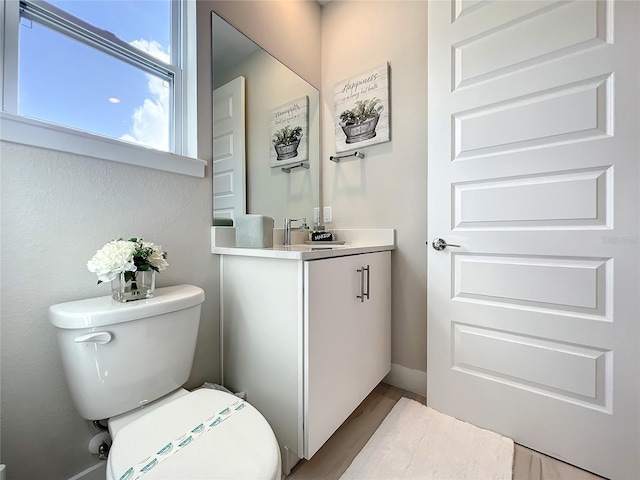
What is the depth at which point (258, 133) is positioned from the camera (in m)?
1.62

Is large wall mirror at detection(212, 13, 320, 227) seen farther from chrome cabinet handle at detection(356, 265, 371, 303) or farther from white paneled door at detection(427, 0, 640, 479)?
white paneled door at detection(427, 0, 640, 479)

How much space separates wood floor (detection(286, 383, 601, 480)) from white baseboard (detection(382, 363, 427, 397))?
0.29 m

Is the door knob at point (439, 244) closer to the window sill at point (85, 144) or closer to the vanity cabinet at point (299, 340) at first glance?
the vanity cabinet at point (299, 340)

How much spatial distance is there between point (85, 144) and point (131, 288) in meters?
0.53

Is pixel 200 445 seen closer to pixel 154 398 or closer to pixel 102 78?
pixel 154 398

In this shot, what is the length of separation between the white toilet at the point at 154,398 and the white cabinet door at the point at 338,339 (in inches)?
12.4

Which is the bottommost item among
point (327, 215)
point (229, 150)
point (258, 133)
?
point (327, 215)

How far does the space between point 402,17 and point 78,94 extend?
1732mm

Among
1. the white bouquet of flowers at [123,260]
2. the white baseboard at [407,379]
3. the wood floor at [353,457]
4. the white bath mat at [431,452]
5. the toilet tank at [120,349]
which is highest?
the white bouquet of flowers at [123,260]

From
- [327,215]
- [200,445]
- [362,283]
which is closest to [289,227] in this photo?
[327,215]

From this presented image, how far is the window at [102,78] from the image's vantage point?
2.84 feet

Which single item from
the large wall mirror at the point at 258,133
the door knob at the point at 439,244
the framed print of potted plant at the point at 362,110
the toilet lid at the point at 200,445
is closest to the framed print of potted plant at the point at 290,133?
the large wall mirror at the point at 258,133

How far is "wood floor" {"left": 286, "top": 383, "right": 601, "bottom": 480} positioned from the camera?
3.48 feet

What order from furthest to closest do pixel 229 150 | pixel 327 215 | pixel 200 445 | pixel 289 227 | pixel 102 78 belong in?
pixel 327 215 → pixel 289 227 → pixel 229 150 → pixel 102 78 → pixel 200 445
